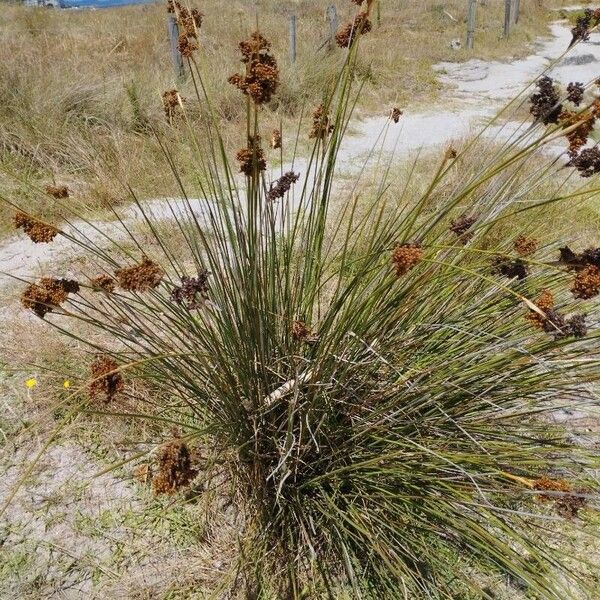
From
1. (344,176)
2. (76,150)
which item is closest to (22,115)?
(76,150)

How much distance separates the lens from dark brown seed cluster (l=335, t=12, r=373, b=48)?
3.53 ft

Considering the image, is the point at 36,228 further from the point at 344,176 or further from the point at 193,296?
the point at 344,176

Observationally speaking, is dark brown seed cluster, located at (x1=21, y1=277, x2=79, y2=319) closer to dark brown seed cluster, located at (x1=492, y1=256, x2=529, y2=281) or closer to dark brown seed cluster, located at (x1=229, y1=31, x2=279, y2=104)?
dark brown seed cluster, located at (x1=229, y1=31, x2=279, y2=104)

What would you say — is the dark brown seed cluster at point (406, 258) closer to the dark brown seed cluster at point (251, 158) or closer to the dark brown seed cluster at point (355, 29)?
the dark brown seed cluster at point (251, 158)

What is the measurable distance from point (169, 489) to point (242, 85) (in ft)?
2.28

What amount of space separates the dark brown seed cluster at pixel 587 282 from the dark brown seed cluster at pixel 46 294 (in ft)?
2.99

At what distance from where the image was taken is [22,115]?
4.29 meters

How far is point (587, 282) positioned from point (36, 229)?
0.99 m

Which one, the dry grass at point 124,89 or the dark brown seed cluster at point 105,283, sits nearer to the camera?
the dark brown seed cluster at point 105,283

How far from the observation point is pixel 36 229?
3.21 feet

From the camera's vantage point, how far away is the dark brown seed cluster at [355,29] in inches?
42.4

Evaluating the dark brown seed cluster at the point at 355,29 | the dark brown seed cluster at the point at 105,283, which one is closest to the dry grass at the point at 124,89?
the dark brown seed cluster at the point at 355,29

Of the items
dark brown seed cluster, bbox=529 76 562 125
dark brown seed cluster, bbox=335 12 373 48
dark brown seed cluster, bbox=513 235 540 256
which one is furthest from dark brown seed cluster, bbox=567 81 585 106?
dark brown seed cluster, bbox=335 12 373 48

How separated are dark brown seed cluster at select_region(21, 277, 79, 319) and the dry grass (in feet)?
1.63
